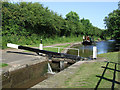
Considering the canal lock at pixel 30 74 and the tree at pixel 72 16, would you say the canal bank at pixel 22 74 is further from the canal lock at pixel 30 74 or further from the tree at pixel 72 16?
the tree at pixel 72 16

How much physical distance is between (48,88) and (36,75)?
13.4 ft

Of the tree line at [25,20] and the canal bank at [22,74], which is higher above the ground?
the tree line at [25,20]

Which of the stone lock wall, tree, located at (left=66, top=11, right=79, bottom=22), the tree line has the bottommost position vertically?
the stone lock wall

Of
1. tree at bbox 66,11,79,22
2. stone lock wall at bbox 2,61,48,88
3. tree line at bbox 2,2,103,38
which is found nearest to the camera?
stone lock wall at bbox 2,61,48,88

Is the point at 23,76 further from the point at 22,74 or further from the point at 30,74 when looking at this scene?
the point at 30,74

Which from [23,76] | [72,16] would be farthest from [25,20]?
[72,16]

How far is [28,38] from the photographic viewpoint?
18719mm

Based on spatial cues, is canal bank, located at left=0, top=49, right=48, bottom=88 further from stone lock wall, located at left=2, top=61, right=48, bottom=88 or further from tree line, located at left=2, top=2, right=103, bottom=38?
tree line, located at left=2, top=2, right=103, bottom=38

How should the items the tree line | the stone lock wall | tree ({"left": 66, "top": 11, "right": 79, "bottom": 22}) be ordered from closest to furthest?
the stone lock wall
the tree line
tree ({"left": 66, "top": 11, "right": 79, "bottom": 22})

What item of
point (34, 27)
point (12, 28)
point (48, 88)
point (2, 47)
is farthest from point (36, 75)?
point (34, 27)

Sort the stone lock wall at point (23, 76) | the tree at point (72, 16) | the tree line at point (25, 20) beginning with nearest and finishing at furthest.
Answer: the stone lock wall at point (23, 76), the tree line at point (25, 20), the tree at point (72, 16)

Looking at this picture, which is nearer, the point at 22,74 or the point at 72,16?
the point at 22,74

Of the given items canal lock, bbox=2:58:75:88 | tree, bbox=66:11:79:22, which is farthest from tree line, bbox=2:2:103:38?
tree, bbox=66:11:79:22

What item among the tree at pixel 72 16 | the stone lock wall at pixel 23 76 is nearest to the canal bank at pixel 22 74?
the stone lock wall at pixel 23 76
